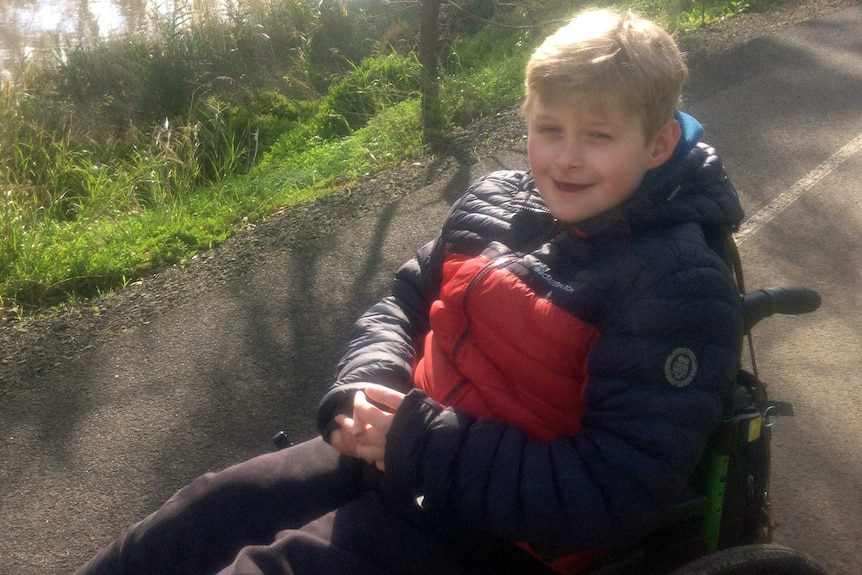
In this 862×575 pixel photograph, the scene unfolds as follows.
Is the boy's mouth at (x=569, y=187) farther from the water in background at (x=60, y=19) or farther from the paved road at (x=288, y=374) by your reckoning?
the water in background at (x=60, y=19)

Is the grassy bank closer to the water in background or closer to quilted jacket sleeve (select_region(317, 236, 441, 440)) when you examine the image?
the water in background

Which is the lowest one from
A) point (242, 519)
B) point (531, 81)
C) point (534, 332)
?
point (242, 519)

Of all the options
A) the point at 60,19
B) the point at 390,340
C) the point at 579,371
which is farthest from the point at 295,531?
the point at 60,19

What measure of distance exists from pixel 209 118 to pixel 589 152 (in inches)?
237

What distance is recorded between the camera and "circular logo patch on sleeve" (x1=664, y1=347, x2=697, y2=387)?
1.60 m

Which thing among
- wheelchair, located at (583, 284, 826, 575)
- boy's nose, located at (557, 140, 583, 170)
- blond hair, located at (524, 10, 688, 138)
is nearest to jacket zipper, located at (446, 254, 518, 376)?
boy's nose, located at (557, 140, 583, 170)

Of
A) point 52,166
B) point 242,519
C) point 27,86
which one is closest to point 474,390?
point 242,519

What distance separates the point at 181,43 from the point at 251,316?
5216mm

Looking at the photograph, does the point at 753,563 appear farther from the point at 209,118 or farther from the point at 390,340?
the point at 209,118

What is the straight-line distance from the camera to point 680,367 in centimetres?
161

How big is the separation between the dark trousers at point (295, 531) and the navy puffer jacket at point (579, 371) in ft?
0.35

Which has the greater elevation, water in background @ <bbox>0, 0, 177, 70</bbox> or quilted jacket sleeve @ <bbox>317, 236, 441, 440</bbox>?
quilted jacket sleeve @ <bbox>317, 236, 441, 440</bbox>

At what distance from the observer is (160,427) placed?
325 cm

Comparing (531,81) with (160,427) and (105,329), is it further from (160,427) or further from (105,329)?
(105,329)
